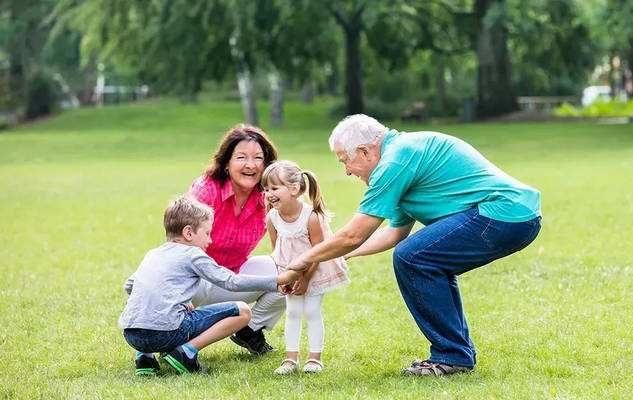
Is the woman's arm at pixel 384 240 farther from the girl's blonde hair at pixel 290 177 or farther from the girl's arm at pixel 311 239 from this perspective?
the girl's blonde hair at pixel 290 177

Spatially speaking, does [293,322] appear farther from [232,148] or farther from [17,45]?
[17,45]

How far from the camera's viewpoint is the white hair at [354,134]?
270 inches

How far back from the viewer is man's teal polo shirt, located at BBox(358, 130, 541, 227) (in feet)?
22.4

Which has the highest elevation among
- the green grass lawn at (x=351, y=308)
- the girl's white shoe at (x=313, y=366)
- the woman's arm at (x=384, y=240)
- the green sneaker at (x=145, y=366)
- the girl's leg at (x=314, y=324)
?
the woman's arm at (x=384, y=240)

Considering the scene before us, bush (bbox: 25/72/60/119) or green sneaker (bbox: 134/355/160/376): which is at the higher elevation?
green sneaker (bbox: 134/355/160/376)

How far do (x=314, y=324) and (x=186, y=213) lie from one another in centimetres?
103

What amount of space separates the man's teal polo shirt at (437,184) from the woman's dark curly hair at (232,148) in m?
1.16

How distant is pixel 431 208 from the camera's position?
708cm

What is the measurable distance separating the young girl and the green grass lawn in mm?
209

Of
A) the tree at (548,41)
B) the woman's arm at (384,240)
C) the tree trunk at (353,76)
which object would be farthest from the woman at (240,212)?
the tree trunk at (353,76)

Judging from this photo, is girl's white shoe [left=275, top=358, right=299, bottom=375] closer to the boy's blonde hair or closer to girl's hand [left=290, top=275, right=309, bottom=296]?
girl's hand [left=290, top=275, right=309, bottom=296]

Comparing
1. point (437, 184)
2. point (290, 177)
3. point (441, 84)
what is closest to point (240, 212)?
point (290, 177)

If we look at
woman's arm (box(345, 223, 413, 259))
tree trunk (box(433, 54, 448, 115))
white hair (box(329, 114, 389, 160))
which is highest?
white hair (box(329, 114, 389, 160))

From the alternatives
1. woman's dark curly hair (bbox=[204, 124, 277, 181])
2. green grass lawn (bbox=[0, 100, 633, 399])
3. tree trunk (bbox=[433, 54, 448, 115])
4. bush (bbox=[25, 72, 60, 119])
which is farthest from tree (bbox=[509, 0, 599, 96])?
woman's dark curly hair (bbox=[204, 124, 277, 181])
